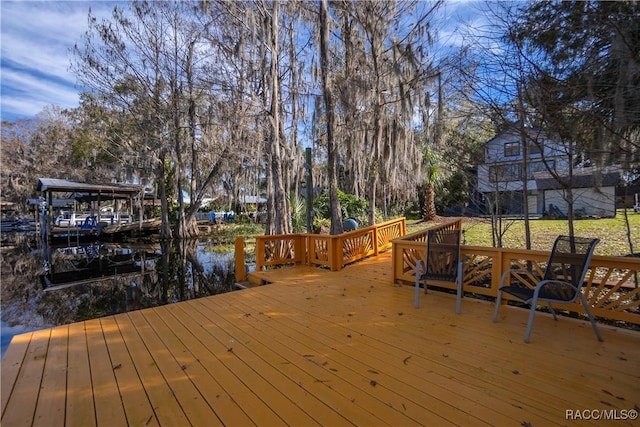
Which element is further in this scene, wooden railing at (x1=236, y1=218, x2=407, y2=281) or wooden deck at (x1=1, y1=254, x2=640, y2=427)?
wooden railing at (x1=236, y1=218, x2=407, y2=281)

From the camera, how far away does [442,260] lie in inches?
140

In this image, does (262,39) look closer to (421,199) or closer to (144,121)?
(144,121)

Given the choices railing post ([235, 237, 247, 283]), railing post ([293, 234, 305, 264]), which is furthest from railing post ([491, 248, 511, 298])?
railing post ([235, 237, 247, 283])

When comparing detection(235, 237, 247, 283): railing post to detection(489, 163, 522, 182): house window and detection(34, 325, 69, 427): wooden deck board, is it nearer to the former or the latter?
detection(34, 325, 69, 427): wooden deck board

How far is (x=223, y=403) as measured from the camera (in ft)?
5.87

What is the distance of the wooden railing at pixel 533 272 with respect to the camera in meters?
2.75

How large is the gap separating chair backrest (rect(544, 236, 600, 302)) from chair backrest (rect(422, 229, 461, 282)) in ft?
2.87

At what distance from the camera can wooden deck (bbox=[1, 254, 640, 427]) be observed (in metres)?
1.69

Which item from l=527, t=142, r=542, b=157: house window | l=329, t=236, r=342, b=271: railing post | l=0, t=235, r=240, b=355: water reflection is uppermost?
l=527, t=142, r=542, b=157: house window

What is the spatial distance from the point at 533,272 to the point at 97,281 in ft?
27.9

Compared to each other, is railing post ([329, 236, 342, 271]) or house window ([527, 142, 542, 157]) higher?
house window ([527, 142, 542, 157])

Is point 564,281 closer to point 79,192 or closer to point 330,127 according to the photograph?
point 330,127

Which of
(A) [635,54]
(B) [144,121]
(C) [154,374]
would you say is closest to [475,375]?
(C) [154,374]

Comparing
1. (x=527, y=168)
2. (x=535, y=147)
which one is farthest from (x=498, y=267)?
(x=527, y=168)
